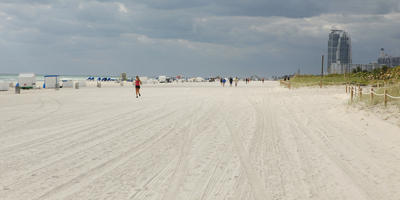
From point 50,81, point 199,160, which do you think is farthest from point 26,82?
point 199,160

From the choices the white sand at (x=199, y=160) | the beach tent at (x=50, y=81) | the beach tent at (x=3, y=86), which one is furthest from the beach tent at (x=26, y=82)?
the white sand at (x=199, y=160)

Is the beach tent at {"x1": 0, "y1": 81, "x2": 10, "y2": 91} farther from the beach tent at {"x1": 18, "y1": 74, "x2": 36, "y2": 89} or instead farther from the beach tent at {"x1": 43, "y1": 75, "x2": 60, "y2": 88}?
the beach tent at {"x1": 43, "y1": 75, "x2": 60, "y2": 88}

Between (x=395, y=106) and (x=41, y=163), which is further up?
(x=395, y=106)

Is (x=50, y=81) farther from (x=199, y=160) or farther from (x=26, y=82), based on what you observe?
(x=199, y=160)

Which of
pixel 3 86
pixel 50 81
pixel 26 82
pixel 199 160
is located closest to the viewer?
pixel 199 160

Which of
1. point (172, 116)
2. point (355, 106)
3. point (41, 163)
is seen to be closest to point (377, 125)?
point (355, 106)

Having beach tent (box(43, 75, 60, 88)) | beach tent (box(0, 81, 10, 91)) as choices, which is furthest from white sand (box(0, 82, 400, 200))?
beach tent (box(43, 75, 60, 88))

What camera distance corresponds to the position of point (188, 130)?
33.9ft

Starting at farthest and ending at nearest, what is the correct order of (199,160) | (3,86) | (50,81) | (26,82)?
1. (50,81)
2. (26,82)
3. (3,86)
4. (199,160)

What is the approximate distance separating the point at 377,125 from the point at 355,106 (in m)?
3.94

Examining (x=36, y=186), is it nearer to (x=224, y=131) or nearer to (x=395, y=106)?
(x=224, y=131)

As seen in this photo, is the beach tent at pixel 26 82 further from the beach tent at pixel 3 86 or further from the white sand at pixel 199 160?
the white sand at pixel 199 160

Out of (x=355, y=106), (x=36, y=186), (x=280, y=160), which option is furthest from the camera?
(x=355, y=106)

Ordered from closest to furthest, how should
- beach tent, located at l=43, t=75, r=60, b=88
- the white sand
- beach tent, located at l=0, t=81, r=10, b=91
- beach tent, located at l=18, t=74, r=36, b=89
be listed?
1. the white sand
2. beach tent, located at l=0, t=81, r=10, b=91
3. beach tent, located at l=18, t=74, r=36, b=89
4. beach tent, located at l=43, t=75, r=60, b=88
